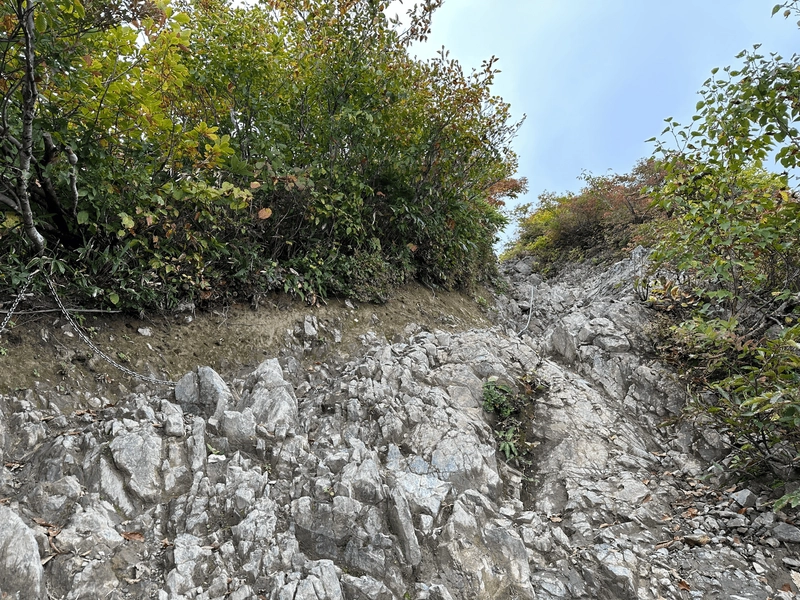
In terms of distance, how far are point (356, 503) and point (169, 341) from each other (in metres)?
3.66

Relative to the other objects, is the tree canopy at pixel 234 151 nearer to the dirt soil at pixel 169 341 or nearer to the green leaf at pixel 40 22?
the green leaf at pixel 40 22

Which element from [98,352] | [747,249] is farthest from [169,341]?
[747,249]

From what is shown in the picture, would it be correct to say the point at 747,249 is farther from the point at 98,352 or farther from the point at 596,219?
the point at 596,219

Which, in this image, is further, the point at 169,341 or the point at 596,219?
the point at 596,219

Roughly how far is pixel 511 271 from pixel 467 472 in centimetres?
1329

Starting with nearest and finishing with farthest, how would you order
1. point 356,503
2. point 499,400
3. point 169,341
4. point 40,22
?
point 40,22, point 356,503, point 169,341, point 499,400

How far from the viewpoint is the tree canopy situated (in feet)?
13.8

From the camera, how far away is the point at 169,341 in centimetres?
568

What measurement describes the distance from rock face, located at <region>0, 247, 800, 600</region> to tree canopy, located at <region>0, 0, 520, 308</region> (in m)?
1.94

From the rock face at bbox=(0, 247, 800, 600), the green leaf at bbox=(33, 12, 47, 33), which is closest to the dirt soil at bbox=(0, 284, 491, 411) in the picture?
the rock face at bbox=(0, 247, 800, 600)

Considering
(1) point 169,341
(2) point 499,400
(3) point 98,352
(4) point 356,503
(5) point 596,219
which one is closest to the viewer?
(4) point 356,503

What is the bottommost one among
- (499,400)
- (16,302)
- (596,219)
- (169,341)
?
(169,341)

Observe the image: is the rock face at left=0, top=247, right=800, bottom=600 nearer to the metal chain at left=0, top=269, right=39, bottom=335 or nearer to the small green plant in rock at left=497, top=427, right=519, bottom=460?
the small green plant in rock at left=497, top=427, right=519, bottom=460

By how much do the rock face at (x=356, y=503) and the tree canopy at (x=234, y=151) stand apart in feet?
6.36
